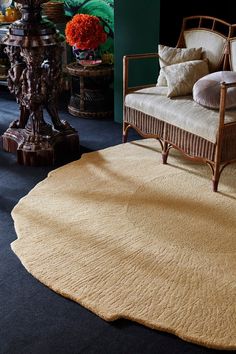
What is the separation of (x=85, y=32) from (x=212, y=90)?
1622 millimetres

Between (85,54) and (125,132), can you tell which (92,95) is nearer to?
(85,54)

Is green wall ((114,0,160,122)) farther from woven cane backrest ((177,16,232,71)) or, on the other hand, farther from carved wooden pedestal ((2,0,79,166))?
carved wooden pedestal ((2,0,79,166))

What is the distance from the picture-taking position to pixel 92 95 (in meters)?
4.47

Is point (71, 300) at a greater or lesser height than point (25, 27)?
lesser

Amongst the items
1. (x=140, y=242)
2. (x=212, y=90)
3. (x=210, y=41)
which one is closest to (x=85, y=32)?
(x=210, y=41)

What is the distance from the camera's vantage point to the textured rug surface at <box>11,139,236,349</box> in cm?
206

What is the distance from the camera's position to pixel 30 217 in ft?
9.11

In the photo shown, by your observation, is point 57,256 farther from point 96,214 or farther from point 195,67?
point 195,67

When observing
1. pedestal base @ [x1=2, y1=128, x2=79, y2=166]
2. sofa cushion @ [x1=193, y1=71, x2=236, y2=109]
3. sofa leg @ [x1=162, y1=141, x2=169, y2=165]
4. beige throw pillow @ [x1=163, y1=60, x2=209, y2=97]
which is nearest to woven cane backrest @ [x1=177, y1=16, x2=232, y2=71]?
beige throw pillow @ [x1=163, y1=60, x2=209, y2=97]

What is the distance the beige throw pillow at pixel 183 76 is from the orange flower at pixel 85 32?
3.49 feet

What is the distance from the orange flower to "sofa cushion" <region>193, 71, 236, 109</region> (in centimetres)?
140

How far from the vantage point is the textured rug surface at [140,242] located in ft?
6.75

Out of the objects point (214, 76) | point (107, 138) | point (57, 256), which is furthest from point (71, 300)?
point (107, 138)

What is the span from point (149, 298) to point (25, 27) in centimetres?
207
